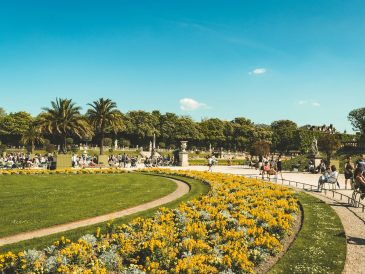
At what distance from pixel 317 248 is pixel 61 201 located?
10625 millimetres

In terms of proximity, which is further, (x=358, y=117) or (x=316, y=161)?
(x=358, y=117)

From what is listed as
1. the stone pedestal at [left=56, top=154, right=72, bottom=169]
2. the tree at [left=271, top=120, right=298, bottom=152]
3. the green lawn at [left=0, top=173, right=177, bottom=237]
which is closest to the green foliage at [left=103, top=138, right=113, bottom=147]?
the stone pedestal at [left=56, top=154, right=72, bottom=169]

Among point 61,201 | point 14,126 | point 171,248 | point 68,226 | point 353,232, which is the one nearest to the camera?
point 171,248

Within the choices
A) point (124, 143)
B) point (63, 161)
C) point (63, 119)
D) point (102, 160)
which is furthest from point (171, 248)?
point (124, 143)

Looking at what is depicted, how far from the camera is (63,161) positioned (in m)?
33.0

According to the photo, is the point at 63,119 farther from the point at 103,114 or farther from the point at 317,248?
the point at 317,248

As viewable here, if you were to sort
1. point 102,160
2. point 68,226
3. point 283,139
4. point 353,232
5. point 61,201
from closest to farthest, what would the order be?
point 353,232
point 68,226
point 61,201
point 102,160
point 283,139

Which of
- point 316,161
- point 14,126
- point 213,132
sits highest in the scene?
point 213,132

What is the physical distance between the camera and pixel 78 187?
19.4 meters

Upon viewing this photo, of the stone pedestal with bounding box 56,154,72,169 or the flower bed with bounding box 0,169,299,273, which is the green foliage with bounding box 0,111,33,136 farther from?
the flower bed with bounding box 0,169,299,273

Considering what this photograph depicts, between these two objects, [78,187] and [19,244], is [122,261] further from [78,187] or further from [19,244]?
[78,187]

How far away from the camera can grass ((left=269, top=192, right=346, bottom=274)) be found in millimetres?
7398

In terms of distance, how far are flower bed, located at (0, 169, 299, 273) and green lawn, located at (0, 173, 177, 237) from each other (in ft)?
9.58

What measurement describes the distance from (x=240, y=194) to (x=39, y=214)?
8241 mm
